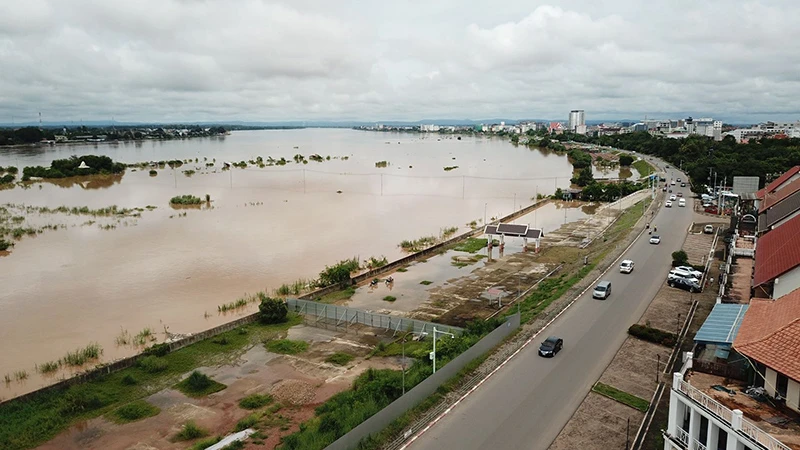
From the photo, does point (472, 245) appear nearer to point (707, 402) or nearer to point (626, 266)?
point (626, 266)

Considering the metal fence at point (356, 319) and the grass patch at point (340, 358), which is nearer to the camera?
the grass patch at point (340, 358)

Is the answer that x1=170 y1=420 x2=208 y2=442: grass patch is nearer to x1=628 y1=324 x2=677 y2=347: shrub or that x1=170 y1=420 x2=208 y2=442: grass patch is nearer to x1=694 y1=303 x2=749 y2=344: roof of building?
x1=694 y1=303 x2=749 y2=344: roof of building

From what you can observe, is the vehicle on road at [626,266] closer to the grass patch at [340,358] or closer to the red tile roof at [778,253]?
the red tile roof at [778,253]

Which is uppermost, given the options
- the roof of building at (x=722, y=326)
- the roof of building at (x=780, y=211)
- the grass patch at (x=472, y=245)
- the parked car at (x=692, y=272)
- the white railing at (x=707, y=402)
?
the roof of building at (x=780, y=211)

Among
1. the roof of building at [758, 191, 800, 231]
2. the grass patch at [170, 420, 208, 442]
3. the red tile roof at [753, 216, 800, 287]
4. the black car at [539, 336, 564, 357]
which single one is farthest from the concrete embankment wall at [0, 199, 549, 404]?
the roof of building at [758, 191, 800, 231]

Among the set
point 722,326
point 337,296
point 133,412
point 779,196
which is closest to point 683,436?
point 722,326

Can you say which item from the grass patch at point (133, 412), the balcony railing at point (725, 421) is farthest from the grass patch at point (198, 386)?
the balcony railing at point (725, 421)

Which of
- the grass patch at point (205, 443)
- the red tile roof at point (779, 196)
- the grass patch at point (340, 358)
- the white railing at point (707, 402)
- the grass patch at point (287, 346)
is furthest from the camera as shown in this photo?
the red tile roof at point (779, 196)

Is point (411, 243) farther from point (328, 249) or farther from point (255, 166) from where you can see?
point (255, 166)
